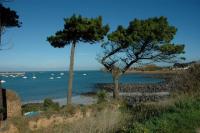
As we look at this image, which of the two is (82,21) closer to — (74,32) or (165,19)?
(74,32)

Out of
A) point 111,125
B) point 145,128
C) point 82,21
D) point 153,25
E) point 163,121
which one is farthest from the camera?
point 153,25

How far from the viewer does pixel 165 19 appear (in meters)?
32.8

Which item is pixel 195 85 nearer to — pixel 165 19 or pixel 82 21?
pixel 82 21

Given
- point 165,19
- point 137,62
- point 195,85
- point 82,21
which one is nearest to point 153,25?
point 165,19

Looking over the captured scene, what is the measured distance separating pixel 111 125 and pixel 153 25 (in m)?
21.5

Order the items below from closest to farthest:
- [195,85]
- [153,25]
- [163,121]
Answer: [163,121] → [195,85] → [153,25]

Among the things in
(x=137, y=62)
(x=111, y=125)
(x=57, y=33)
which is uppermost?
(x=57, y=33)

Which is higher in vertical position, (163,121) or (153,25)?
(153,25)

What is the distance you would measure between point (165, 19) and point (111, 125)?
22877mm

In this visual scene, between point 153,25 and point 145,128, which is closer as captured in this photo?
point 145,128

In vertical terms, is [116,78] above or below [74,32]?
below

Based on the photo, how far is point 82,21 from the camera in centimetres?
2689

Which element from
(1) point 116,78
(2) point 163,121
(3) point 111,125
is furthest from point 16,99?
(1) point 116,78

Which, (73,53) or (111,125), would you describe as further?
(73,53)
